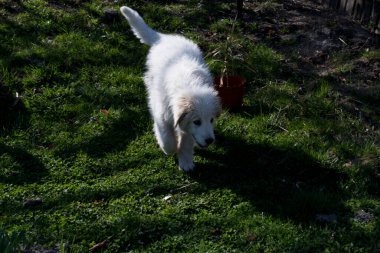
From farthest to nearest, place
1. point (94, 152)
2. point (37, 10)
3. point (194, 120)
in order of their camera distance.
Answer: point (37, 10) < point (94, 152) < point (194, 120)

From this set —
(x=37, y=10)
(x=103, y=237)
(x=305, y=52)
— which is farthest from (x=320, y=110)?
(x=37, y=10)

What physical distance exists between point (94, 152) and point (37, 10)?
143 inches

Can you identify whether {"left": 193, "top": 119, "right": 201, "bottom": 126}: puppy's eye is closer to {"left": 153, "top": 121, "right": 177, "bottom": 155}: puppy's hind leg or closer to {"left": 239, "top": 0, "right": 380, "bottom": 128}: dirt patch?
{"left": 153, "top": 121, "right": 177, "bottom": 155}: puppy's hind leg

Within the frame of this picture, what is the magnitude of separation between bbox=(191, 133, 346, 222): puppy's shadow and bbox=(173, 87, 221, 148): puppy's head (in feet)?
1.58

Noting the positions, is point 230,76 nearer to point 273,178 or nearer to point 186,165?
point 186,165

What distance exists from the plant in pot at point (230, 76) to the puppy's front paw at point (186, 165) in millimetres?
964

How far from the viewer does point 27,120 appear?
220 inches

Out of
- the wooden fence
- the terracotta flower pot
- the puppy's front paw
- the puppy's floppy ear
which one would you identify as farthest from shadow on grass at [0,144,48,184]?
the wooden fence

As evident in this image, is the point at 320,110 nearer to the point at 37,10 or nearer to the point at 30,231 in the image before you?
the point at 30,231

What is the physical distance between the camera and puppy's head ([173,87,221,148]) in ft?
14.0

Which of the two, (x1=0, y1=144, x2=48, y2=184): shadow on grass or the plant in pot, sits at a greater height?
the plant in pot

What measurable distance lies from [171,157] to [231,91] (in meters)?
1.00

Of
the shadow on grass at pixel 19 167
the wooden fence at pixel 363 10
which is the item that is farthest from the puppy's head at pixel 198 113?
the wooden fence at pixel 363 10

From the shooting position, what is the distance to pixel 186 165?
476cm
